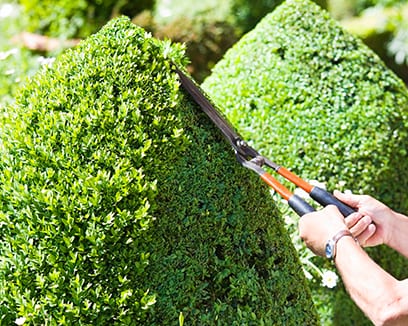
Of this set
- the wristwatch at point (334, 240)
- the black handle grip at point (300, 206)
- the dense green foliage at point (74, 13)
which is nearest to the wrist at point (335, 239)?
the wristwatch at point (334, 240)

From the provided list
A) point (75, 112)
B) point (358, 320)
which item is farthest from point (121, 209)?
point (358, 320)

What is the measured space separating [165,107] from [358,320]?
2.00 meters

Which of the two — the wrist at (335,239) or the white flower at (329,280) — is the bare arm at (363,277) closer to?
the wrist at (335,239)

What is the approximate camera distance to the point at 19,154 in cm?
207

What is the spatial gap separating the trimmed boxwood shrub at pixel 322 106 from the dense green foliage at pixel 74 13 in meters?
5.89

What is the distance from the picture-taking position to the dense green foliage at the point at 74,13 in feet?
31.0

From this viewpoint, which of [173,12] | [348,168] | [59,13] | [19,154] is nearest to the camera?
[19,154]

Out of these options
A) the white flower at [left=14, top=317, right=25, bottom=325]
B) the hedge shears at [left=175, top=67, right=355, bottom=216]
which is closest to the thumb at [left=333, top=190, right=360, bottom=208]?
the hedge shears at [left=175, top=67, right=355, bottom=216]

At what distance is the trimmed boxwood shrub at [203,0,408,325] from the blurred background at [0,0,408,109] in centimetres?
225

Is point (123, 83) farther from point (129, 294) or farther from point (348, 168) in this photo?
point (348, 168)

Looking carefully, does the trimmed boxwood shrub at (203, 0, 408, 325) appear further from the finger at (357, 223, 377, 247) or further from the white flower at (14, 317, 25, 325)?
the white flower at (14, 317, 25, 325)

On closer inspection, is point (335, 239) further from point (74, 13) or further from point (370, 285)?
point (74, 13)

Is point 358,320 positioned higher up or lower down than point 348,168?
lower down

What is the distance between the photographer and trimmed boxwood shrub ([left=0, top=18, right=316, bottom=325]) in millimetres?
1932
